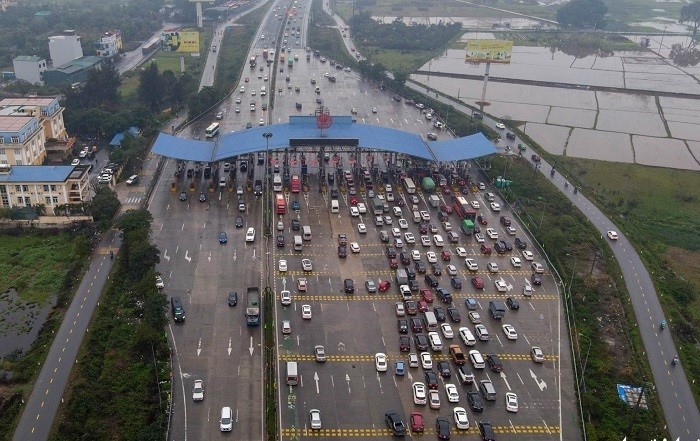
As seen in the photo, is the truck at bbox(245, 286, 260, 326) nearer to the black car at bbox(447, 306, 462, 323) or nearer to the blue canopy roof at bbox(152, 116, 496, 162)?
the black car at bbox(447, 306, 462, 323)

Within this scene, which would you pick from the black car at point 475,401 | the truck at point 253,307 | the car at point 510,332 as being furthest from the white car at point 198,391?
the car at point 510,332

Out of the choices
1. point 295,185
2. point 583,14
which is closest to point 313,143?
point 295,185

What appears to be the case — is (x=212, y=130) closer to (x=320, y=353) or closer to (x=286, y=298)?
(x=286, y=298)

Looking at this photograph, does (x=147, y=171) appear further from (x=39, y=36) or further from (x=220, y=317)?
(x=39, y=36)

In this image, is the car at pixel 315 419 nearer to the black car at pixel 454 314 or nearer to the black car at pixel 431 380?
the black car at pixel 431 380

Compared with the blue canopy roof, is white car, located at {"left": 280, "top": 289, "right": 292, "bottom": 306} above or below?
below

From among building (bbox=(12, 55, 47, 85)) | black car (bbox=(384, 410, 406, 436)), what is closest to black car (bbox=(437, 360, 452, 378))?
black car (bbox=(384, 410, 406, 436))
